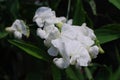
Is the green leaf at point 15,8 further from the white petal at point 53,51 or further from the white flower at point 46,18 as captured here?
the white petal at point 53,51

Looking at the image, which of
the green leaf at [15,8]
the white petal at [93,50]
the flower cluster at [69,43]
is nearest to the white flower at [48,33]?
the flower cluster at [69,43]

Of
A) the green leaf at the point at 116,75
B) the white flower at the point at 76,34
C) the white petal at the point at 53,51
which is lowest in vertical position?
the green leaf at the point at 116,75

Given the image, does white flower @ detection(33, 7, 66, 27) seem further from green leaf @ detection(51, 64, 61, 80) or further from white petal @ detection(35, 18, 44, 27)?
green leaf @ detection(51, 64, 61, 80)

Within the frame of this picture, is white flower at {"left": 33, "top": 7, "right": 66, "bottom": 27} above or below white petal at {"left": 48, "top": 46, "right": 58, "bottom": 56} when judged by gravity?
above

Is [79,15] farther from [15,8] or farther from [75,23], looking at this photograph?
[15,8]

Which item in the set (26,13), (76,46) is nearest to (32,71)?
(26,13)

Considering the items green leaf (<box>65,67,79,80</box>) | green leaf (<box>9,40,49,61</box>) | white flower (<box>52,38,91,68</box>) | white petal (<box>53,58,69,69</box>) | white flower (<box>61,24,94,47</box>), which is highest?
white flower (<box>61,24,94,47</box>)

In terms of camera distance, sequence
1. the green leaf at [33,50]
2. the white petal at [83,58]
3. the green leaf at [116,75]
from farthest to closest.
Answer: the green leaf at [116,75] < the green leaf at [33,50] < the white petal at [83,58]

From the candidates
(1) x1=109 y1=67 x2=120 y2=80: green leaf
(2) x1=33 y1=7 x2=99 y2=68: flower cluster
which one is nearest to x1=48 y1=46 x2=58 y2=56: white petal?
(2) x1=33 y1=7 x2=99 y2=68: flower cluster

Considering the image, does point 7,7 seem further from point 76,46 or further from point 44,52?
point 76,46
